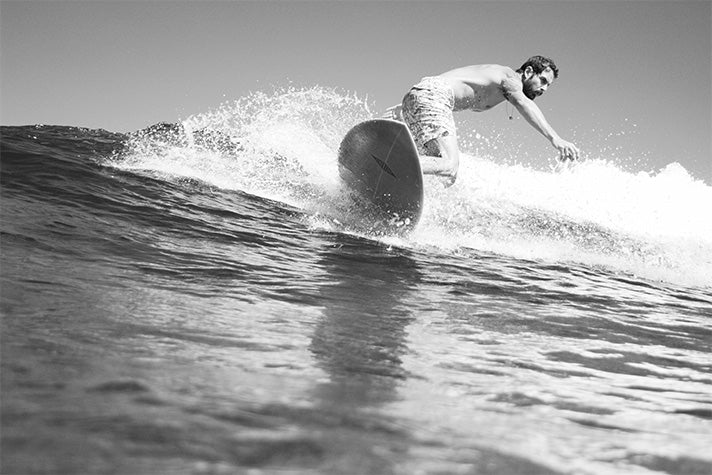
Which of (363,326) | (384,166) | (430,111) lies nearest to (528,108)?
(430,111)

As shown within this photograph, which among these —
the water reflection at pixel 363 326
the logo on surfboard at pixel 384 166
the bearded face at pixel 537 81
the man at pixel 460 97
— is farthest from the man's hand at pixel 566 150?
the water reflection at pixel 363 326

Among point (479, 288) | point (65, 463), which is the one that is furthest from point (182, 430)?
point (479, 288)

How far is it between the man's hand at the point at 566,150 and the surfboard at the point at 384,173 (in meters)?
1.52

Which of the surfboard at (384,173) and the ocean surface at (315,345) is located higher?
the surfboard at (384,173)

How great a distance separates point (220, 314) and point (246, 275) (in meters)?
1.19

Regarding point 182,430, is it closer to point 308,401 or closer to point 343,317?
point 308,401

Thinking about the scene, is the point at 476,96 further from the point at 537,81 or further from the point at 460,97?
the point at 537,81

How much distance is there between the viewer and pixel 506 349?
8.45ft

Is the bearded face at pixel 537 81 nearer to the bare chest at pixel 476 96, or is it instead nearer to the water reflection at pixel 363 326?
the bare chest at pixel 476 96

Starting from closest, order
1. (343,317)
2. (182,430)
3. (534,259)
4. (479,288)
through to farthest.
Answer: (182,430) → (343,317) → (479,288) → (534,259)

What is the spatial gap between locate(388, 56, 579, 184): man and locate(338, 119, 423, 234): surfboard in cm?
33

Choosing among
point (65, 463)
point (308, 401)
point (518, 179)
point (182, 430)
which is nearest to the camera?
point (65, 463)

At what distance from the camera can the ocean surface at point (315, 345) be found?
123cm

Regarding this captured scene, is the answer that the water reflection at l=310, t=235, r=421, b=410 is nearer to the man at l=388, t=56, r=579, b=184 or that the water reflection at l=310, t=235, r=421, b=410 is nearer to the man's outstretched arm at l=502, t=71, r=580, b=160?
the man at l=388, t=56, r=579, b=184
